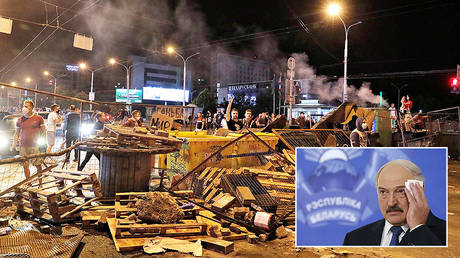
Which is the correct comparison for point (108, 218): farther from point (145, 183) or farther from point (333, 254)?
point (333, 254)

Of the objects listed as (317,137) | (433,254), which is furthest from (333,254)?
(317,137)

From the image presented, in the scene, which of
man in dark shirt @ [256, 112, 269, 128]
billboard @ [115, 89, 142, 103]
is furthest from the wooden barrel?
billboard @ [115, 89, 142, 103]

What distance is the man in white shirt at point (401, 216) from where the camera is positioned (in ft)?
9.24

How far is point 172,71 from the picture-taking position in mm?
101312

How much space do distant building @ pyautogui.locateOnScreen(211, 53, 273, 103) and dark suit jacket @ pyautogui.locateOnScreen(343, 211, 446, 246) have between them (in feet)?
316

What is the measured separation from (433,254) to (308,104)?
51.8m

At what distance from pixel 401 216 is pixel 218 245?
7.75 feet

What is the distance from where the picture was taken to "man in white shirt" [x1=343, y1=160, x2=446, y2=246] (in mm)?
2816

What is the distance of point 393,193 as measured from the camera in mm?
2822

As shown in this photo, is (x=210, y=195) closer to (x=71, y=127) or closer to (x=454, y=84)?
(x=71, y=127)

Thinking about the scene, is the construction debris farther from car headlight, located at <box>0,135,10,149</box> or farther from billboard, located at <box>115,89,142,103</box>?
billboard, located at <box>115,89,142,103</box>

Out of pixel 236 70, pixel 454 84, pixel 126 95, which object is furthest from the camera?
pixel 236 70

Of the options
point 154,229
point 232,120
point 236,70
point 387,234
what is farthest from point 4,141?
point 236,70

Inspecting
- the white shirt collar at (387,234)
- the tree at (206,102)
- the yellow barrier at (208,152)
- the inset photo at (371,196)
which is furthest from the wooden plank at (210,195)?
the tree at (206,102)
